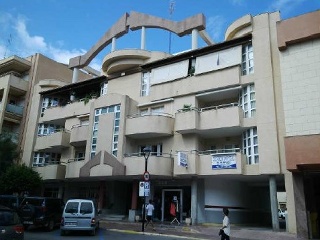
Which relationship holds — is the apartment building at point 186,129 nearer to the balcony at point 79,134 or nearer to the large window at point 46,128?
the balcony at point 79,134

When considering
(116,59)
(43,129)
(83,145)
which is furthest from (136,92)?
(43,129)

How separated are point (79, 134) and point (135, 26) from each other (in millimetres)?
11692

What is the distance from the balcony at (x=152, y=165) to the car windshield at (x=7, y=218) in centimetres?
1344

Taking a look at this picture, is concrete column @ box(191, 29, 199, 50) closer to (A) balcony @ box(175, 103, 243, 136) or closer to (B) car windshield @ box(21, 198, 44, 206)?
(A) balcony @ box(175, 103, 243, 136)

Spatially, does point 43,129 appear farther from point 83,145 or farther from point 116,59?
point 116,59

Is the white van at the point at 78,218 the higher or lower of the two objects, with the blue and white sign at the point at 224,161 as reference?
lower

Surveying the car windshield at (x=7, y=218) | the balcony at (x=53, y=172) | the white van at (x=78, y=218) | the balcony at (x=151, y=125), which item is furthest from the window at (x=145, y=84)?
the car windshield at (x=7, y=218)

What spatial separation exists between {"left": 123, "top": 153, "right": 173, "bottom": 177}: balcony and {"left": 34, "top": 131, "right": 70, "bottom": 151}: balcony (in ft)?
30.8

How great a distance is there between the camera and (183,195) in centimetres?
2484

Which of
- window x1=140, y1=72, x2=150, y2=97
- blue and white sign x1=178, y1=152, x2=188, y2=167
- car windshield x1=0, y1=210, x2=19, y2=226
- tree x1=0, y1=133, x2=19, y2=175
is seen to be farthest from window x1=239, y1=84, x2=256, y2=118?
tree x1=0, y1=133, x2=19, y2=175

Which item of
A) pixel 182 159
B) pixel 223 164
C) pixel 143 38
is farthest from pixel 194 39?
pixel 223 164

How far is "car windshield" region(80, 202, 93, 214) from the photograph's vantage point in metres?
16.8

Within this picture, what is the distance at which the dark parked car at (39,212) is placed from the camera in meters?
17.6

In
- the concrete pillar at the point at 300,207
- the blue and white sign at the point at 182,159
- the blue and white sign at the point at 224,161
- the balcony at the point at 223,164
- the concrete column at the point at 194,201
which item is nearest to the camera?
the concrete pillar at the point at 300,207
